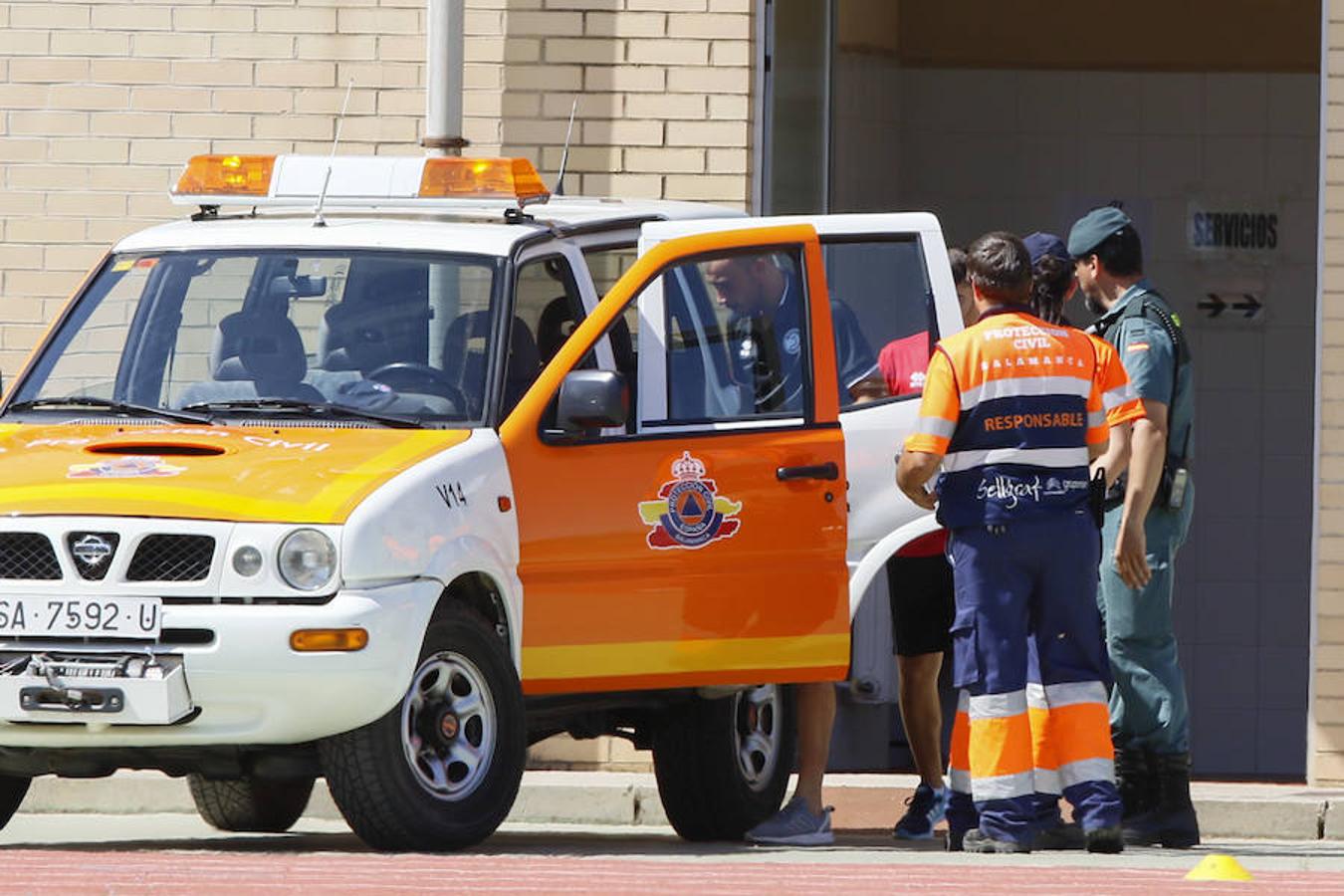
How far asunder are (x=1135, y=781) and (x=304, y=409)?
2943mm

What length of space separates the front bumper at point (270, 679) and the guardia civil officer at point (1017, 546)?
1.66 metres

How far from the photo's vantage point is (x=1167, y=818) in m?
9.89

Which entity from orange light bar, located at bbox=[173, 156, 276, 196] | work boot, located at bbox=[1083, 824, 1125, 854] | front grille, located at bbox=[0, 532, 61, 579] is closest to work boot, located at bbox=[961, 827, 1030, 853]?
work boot, located at bbox=[1083, 824, 1125, 854]

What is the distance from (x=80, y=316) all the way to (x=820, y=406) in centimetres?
230

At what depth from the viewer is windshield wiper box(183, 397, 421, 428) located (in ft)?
29.6

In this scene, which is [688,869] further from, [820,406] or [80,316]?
[80,316]

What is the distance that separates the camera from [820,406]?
975 cm

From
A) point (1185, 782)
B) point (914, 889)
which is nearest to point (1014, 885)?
point (914, 889)

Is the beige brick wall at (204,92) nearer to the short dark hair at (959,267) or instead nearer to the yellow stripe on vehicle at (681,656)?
the short dark hair at (959,267)

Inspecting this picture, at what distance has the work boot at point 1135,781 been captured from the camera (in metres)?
9.93

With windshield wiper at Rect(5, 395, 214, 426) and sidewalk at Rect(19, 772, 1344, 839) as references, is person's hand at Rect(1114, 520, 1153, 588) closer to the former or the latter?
sidewalk at Rect(19, 772, 1344, 839)

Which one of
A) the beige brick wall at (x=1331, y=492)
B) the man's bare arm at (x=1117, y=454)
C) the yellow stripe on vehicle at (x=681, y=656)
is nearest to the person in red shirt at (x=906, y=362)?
the man's bare arm at (x=1117, y=454)

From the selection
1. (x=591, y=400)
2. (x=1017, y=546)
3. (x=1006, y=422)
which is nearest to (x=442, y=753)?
(x=591, y=400)

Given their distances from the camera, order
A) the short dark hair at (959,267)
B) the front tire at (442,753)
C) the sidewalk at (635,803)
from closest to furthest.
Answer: the front tire at (442,753) → the short dark hair at (959,267) → the sidewalk at (635,803)
